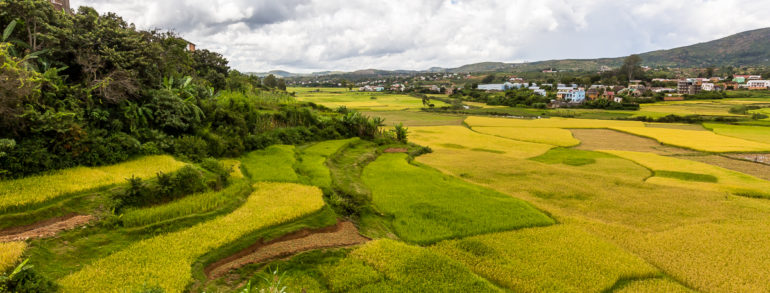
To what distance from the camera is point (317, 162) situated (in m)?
15.9

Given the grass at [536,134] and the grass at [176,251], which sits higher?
the grass at [176,251]

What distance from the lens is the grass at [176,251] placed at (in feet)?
17.7

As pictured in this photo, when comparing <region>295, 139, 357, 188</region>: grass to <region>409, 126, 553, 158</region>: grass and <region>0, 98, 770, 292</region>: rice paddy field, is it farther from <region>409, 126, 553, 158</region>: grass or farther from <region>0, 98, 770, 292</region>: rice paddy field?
<region>409, 126, 553, 158</region>: grass

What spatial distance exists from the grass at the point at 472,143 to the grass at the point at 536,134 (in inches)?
70.7

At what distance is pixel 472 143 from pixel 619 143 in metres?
12.3

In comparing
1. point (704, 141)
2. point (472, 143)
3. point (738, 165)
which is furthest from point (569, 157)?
point (704, 141)

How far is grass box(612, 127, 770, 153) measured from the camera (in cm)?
2450

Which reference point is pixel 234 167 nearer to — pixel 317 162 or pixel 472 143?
pixel 317 162

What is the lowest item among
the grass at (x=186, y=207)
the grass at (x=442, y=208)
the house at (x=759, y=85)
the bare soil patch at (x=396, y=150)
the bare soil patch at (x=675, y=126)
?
the bare soil patch at (x=675, y=126)

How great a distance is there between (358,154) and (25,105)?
13501mm

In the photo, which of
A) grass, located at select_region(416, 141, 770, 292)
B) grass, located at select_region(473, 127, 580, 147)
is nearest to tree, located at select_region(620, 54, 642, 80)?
grass, located at select_region(473, 127, 580, 147)

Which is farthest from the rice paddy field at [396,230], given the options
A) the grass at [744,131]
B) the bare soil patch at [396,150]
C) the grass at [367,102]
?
the grass at [367,102]

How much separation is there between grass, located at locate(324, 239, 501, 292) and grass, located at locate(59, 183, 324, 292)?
2.32 metres

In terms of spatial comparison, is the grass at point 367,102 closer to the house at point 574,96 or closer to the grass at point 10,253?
the house at point 574,96
